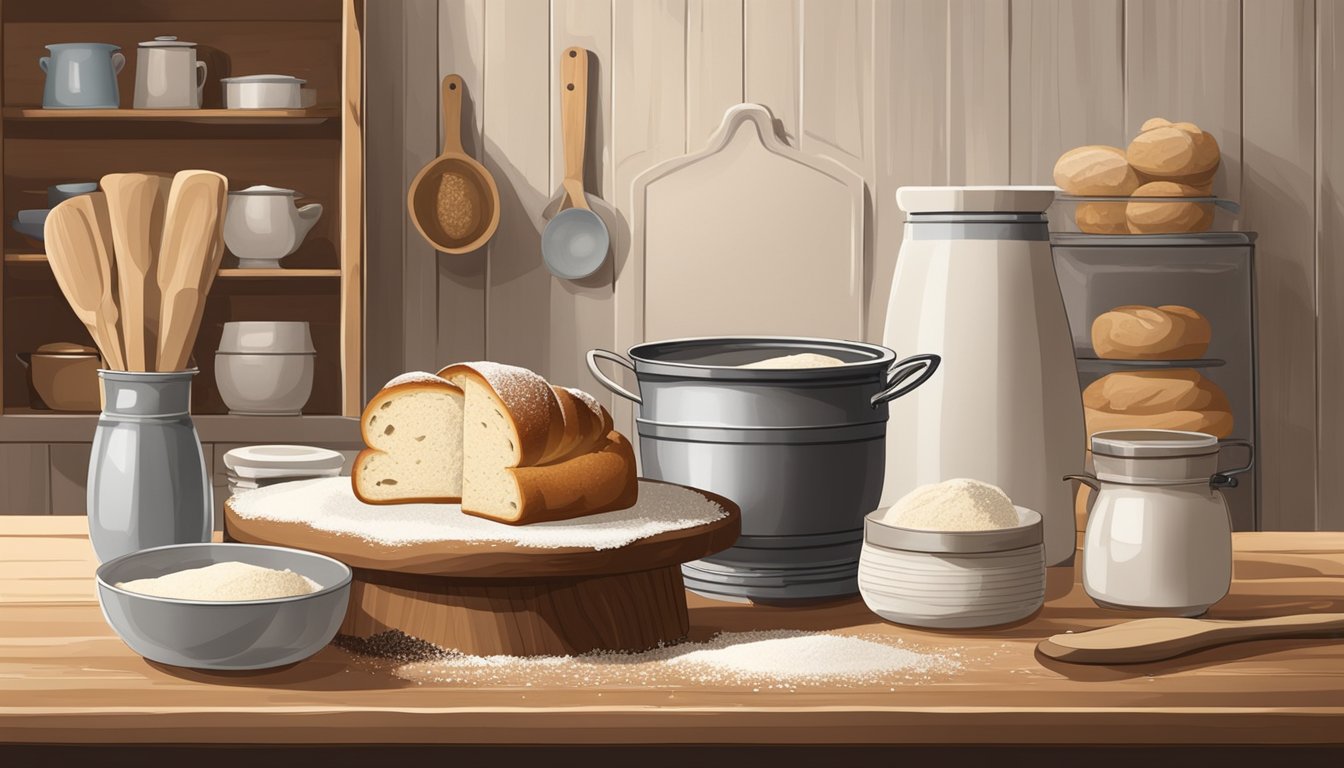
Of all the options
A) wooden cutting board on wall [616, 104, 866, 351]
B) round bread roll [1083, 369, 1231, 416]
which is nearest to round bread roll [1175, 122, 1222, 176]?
round bread roll [1083, 369, 1231, 416]

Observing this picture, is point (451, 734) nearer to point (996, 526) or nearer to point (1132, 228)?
point (996, 526)

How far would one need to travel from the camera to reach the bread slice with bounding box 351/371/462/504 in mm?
1150

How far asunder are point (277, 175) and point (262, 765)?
2.58m

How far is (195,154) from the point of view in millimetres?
3254

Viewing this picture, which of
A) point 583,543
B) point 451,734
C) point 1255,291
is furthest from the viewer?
point 1255,291

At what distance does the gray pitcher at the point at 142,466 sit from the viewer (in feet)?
3.86

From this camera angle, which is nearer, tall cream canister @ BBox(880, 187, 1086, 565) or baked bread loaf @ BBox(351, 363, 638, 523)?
baked bread loaf @ BBox(351, 363, 638, 523)

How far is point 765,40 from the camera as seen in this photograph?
3.25m

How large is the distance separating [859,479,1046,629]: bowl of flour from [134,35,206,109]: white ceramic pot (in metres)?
2.36

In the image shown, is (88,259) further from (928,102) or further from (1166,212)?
(928,102)

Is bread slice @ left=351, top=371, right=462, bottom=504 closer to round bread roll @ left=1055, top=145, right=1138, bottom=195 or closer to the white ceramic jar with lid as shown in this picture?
the white ceramic jar with lid

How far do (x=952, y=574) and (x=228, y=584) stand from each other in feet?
1.68

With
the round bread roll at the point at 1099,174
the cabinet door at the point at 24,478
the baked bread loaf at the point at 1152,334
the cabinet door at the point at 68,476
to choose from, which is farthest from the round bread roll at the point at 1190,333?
the cabinet door at the point at 24,478

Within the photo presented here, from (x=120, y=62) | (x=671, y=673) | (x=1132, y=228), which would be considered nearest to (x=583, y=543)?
(x=671, y=673)
